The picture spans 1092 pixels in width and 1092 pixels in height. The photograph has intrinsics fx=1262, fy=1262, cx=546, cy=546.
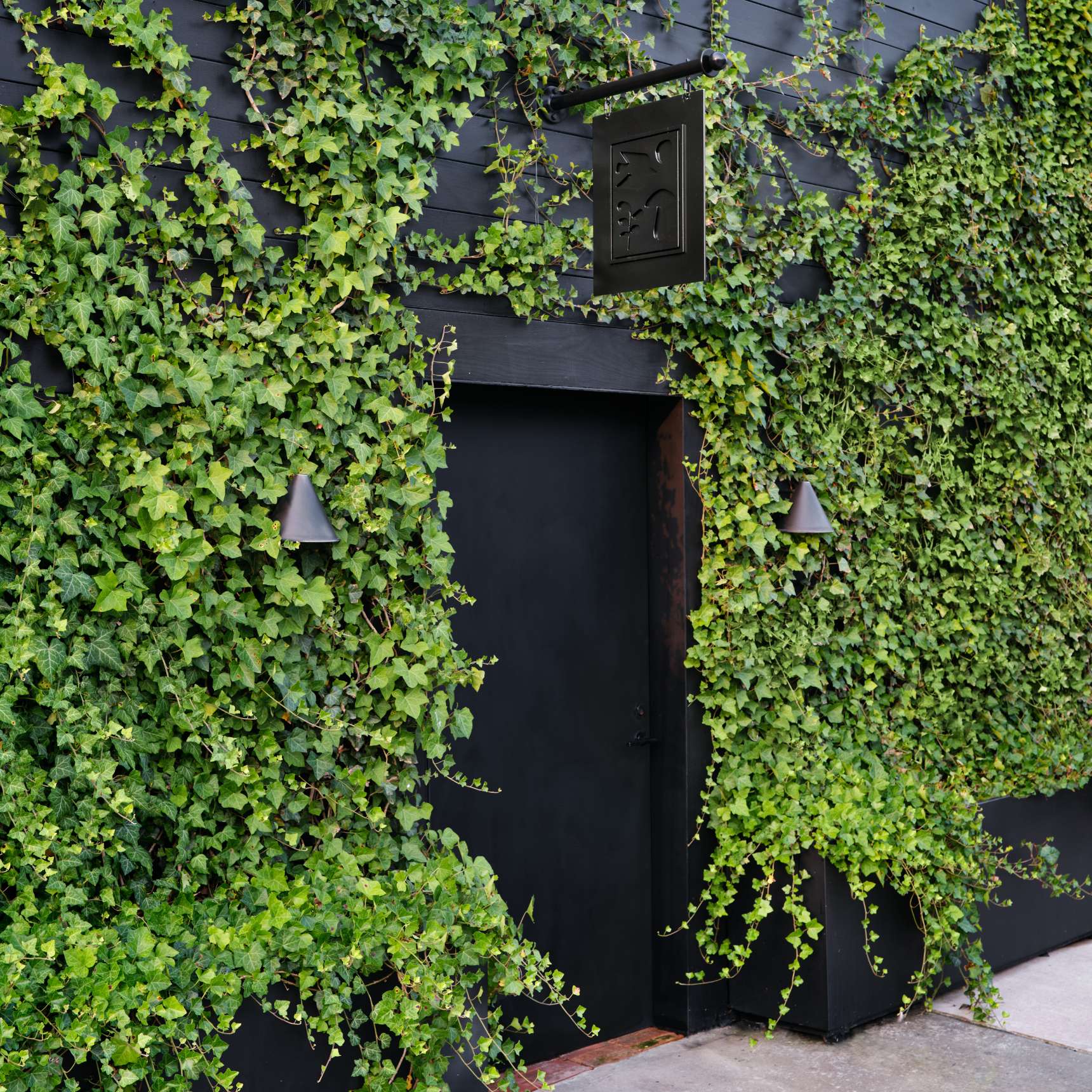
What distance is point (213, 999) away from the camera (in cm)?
304

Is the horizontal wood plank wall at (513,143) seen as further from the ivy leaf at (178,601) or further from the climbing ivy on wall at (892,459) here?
the ivy leaf at (178,601)

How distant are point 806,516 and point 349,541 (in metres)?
1.92

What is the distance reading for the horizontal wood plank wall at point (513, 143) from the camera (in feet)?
11.0

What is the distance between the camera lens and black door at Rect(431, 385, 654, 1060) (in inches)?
168

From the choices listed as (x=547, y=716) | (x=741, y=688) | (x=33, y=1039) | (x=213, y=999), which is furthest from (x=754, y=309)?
(x=33, y=1039)

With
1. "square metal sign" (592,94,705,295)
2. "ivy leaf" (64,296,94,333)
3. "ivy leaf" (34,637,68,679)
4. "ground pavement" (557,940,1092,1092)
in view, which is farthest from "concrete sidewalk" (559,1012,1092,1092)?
"ivy leaf" (64,296,94,333)

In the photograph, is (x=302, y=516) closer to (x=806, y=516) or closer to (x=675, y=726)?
(x=675, y=726)

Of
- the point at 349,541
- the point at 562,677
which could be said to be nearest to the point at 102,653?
the point at 349,541

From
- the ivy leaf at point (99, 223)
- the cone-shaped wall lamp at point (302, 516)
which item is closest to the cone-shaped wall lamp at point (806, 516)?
the cone-shaped wall lamp at point (302, 516)

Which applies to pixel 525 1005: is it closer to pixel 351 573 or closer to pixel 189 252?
pixel 351 573

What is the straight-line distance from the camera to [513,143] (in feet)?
13.8

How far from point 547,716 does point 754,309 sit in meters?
1.75

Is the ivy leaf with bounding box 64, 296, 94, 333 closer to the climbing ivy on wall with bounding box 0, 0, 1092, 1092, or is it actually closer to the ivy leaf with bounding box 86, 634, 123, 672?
the climbing ivy on wall with bounding box 0, 0, 1092, 1092

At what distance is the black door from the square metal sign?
0.63 m
